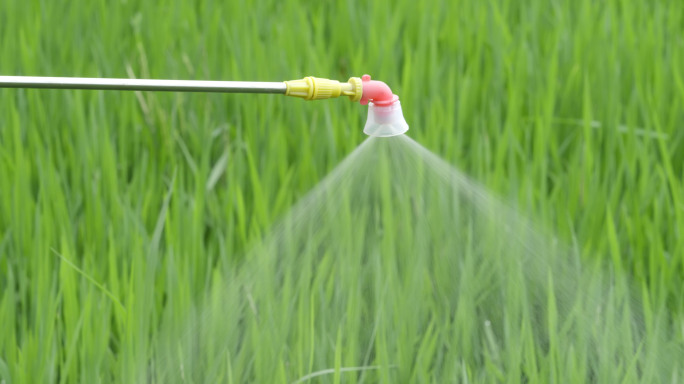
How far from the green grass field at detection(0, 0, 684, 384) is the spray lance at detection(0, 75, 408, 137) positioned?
0.31 m

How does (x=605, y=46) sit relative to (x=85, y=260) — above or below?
above

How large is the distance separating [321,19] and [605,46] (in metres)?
0.69

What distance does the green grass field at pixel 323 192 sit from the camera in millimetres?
1338

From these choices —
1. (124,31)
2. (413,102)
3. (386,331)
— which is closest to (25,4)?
(124,31)

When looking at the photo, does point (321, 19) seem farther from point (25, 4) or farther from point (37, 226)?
point (37, 226)

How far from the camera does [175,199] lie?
1.62m

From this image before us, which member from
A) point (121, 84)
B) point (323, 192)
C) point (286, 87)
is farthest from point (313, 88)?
point (323, 192)

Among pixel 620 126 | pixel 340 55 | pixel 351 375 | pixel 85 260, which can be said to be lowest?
pixel 351 375

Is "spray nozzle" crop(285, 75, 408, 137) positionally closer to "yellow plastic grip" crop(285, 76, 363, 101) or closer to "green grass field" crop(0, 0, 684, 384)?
"yellow plastic grip" crop(285, 76, 363, 101)

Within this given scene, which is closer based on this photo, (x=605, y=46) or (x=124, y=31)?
(x=605, y=46)

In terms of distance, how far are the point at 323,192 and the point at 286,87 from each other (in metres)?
0.65

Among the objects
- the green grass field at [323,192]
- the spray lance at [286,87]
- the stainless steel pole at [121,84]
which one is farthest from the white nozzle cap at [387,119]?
the green grass field at [323,192]

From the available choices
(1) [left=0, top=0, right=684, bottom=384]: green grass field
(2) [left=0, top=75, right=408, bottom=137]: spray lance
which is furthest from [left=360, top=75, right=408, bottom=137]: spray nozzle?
(1) [left=0, top=0, right=684, bottom=384]: green grass field

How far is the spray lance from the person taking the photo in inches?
38.4
